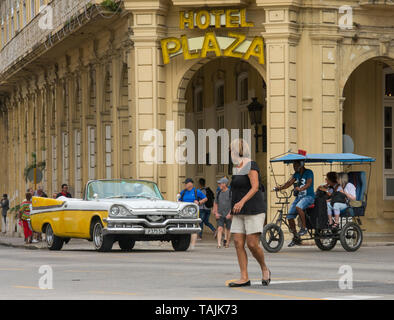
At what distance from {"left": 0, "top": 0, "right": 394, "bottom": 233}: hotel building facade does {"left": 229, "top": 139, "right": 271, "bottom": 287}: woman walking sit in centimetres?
1476

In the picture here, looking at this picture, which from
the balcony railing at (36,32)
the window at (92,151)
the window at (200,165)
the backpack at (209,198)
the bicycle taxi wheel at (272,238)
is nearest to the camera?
the bicycle taxi wheel at (272,238)

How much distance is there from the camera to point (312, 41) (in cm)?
2928

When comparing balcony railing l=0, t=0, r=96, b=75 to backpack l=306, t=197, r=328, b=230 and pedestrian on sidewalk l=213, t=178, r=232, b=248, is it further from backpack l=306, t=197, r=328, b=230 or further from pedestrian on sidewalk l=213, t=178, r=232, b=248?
backpack l=306, t=197, r=328, b=230

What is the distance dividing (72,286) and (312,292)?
9.97 ft


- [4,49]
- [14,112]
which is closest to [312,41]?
Result: [4,49]

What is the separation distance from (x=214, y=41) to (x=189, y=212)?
25.2ft

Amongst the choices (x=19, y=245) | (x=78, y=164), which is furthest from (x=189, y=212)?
(x=78, y=164)

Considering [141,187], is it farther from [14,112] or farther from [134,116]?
[14,112]

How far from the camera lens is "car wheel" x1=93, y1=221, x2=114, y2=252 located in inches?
909

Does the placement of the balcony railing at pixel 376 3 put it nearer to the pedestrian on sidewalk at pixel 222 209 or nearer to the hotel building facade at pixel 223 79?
the hotel building facade at pixel 223 79

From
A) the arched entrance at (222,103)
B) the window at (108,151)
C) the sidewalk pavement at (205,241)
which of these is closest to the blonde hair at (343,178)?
the sidewalk pavement at (205,241)

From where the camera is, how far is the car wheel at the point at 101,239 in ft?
75.8

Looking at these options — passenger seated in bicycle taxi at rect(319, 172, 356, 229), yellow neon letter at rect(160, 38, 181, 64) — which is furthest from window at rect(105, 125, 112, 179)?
passenger seated in bicycle taxi at rect(319, 172, 356, 229)

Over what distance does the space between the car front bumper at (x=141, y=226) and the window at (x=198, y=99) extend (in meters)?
14.7
